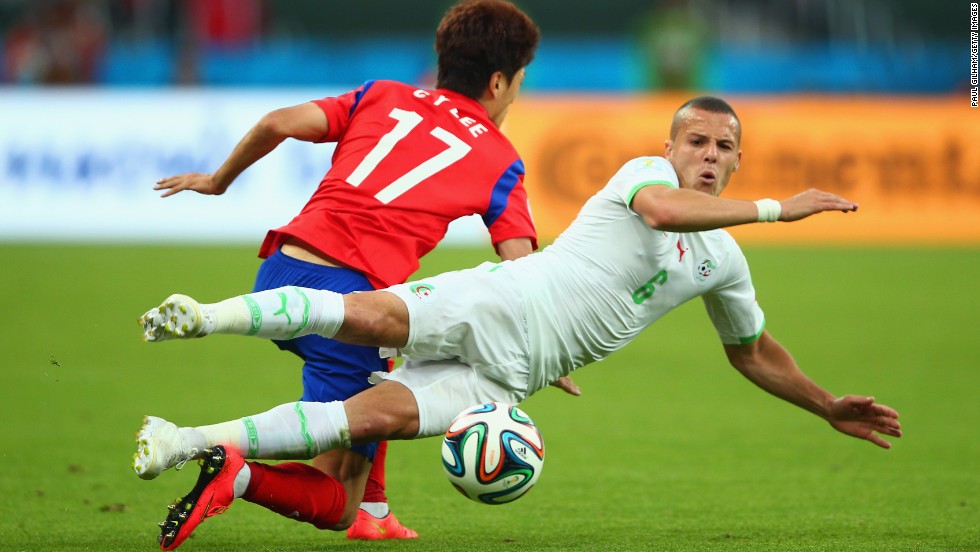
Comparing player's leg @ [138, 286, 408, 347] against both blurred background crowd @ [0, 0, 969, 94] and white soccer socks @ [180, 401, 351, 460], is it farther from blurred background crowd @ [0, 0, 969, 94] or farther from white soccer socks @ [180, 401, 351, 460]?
blurred background crowd @ [0, 0, 969, 94]

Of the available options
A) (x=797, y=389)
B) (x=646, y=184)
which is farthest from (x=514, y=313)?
(x=797, y=389)

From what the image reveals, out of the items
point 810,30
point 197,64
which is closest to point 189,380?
point 197,64

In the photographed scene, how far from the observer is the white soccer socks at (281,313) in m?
4.49

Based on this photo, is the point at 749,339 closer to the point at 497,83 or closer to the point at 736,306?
the point at 736,306

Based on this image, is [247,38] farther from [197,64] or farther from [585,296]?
[585,296]

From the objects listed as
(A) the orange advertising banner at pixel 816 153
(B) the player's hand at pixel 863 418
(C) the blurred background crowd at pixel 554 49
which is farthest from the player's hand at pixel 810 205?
(C) the blurred background crowd at pixel 554 49

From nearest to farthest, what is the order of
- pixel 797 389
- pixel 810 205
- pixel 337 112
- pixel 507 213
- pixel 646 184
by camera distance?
pixel 810 205 < pixel 646 184 < pixel 507 213 < pixel 337 112 < pixel 797 389

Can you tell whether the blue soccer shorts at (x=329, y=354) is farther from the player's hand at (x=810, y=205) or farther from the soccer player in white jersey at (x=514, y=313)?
the player's hand at (x=810, y=205)

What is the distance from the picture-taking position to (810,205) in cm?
453

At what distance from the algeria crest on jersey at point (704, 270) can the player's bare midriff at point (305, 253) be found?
142 centimetres

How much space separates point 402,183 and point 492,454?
128cm

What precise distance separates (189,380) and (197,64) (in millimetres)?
11869

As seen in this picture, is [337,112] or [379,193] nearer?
[379,193]

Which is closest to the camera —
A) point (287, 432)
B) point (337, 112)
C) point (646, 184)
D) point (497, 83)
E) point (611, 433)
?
point (287, 432)
